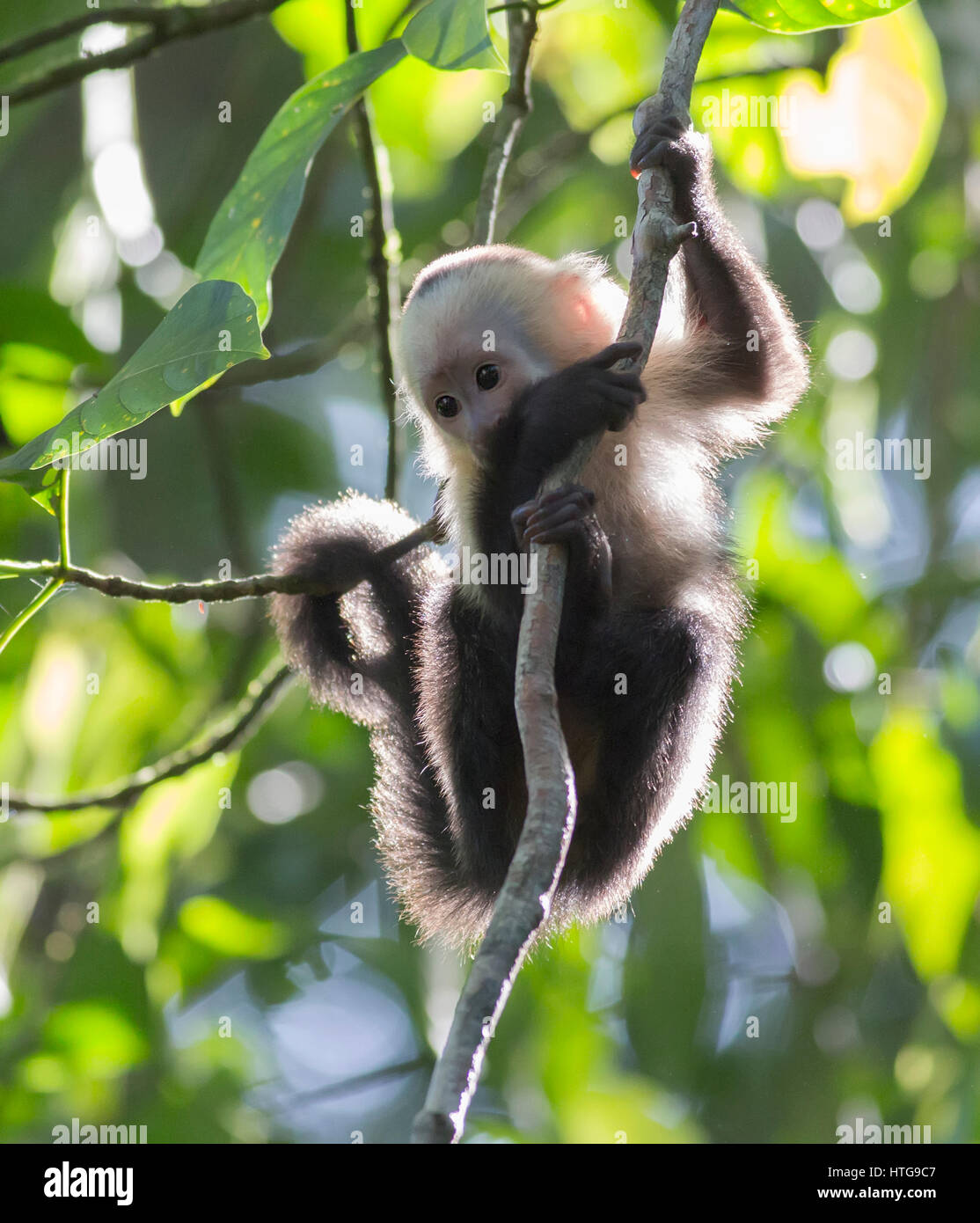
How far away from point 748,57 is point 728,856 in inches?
134

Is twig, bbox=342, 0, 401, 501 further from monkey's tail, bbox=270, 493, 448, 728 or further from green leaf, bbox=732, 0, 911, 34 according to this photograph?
green leaf, bbox=732, 0, 911, 34

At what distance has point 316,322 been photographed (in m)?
5.97

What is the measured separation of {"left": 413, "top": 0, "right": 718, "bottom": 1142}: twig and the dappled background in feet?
6.30

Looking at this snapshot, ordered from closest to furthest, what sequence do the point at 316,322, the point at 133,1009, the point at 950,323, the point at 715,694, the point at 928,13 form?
the point at 715,694 < the point at 133,1009 < the point at 928,13 < the point at 316,322 < the point at 950,323

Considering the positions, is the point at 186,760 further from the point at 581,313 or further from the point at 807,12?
the point at 807,12

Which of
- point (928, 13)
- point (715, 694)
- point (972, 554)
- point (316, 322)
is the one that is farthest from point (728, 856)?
point (928, 13)

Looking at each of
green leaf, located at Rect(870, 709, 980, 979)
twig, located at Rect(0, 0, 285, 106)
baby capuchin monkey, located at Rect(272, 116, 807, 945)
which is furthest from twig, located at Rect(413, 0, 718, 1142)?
green leaf, located at Rect(870, 709, 980, 979)

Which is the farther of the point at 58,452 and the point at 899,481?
the point at 899,481

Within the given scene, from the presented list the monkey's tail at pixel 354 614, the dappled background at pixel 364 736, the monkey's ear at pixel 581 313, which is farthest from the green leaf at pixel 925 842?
the monkey's ear at pixel 581 313

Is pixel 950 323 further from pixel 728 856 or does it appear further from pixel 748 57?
pixel 728 856

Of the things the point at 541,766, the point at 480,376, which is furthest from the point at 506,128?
the point at 541,766

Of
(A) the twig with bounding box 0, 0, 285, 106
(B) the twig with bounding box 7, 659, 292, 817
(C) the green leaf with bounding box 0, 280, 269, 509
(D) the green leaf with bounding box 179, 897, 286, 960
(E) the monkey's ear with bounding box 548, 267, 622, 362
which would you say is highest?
(A) the twig with bounding box 0, 0, 285, 106

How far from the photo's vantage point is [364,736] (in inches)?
242

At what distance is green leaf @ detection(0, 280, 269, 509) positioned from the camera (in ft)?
7.52
